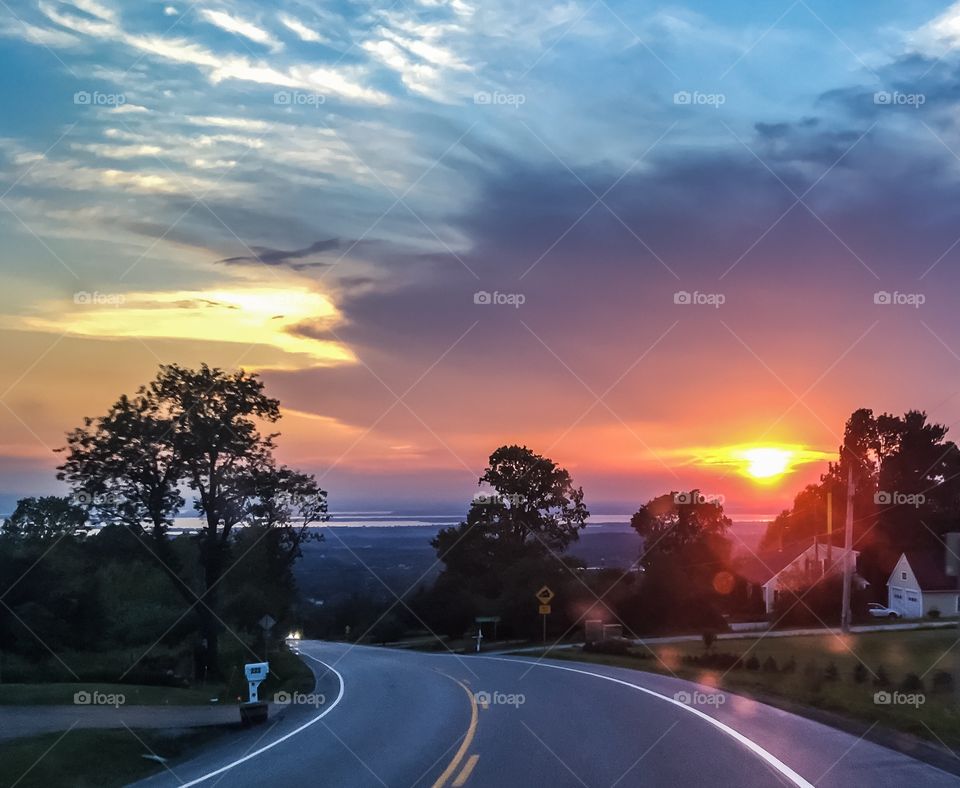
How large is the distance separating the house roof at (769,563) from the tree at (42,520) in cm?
5279

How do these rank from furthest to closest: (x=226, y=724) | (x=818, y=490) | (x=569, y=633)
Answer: (x=818, y=490) < (x=569, y=633) < (x=226, y=724)

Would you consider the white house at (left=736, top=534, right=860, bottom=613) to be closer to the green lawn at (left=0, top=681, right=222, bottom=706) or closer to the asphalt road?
the green lawn at (left=0, top=681, right=222, bottom=706)

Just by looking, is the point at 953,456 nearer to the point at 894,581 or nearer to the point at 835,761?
the point at 894,581

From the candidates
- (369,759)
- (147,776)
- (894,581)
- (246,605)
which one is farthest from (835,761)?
(894,581)

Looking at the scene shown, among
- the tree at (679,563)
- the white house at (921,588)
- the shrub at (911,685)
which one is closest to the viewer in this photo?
the shrub at (911,685)

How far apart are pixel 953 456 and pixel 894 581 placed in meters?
28.5

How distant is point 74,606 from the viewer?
3769 centimetres

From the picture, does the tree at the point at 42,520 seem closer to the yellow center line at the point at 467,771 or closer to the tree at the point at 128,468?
the tree at the point at 128,468

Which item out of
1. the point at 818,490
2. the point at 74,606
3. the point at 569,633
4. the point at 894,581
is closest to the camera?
the point at 74,606

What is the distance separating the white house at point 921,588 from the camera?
65250mm

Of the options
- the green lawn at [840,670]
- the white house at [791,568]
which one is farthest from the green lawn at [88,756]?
the white house at [791,568]

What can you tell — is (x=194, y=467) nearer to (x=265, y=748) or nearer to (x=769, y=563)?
(x=265, y=748)

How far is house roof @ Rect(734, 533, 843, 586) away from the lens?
7412 centimetres

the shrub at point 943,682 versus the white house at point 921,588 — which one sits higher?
the shrub at point 943,682
